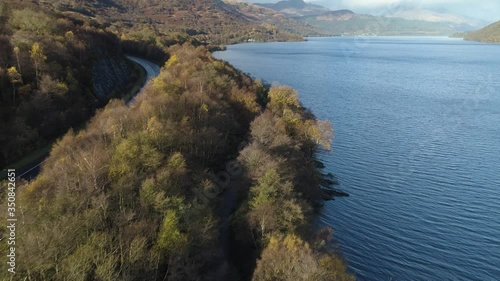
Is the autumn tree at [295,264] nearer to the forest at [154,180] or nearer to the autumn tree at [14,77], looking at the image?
the forest at [154,180]

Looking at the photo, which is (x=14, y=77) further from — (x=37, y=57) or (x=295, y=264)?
Result: (x=295, y=264)

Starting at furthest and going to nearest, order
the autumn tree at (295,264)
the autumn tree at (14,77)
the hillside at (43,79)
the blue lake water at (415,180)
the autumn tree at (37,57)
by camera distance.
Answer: the autumn tree at (37,57), the autumn tree at (14,77), the hillside at (43,79), the blue lake water at (415,180), the autumn tree at (295,264)

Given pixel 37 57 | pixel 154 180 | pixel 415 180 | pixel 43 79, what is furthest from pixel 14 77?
pixel 415 180

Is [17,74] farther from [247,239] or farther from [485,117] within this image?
[485,117]

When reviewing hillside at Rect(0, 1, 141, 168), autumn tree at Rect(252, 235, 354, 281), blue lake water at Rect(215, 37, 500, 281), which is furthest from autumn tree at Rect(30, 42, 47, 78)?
blue lake water at Rect(215, 37, 500, 281)

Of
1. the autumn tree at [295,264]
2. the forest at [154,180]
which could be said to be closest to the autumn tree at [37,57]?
the forest at [154,180]
